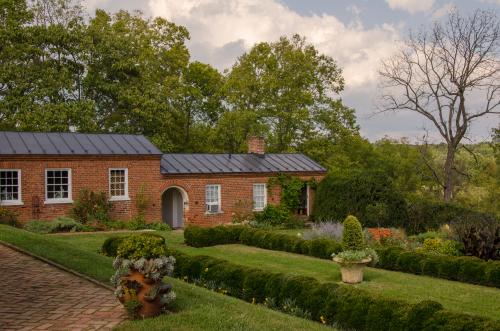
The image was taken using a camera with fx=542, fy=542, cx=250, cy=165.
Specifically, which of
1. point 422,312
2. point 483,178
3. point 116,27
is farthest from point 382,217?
point 483,178

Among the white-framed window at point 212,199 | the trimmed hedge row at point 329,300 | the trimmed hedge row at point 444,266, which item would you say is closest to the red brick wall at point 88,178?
the white-framed window at point 212,199

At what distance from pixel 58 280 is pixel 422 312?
20.5ft

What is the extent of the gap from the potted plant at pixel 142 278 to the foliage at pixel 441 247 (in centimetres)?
1044

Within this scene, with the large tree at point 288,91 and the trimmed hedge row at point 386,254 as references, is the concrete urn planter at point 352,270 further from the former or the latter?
the large tree at point 288,91

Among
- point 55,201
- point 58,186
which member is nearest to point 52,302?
point 55,201

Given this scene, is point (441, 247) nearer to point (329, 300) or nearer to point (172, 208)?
point (329, 300)

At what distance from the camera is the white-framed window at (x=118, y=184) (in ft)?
79.9

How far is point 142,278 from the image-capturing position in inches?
292

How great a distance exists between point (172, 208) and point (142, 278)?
19922mm

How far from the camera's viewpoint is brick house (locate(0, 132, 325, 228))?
880 inches

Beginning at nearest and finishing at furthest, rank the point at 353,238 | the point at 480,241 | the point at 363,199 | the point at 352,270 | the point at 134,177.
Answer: the point at 352,270 → the point at 353,238 → the point at 480,241 → the point at 134,177 → the point at 363,199

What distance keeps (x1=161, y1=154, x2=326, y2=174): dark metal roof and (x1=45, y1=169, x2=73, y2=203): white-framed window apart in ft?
14.3

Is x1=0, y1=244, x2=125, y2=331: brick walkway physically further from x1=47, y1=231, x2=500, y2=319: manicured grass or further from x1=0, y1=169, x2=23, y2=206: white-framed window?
x1=0, y1=169, x2=23, y2=206: white-framed window

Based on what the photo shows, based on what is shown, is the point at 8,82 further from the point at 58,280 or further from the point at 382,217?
the point at 58,280
